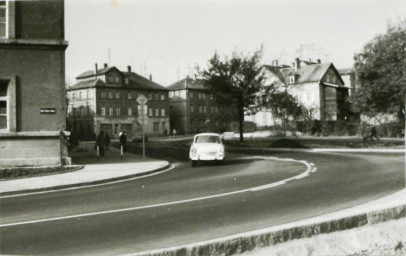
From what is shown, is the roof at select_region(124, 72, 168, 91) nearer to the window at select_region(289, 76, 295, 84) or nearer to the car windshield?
the window at select_region(289, 76, 295, 84)

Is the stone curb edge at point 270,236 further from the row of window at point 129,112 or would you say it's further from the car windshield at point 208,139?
the row of window at point 129,112

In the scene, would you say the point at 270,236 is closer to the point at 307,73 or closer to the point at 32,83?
the point at 32,83

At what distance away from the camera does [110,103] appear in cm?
9400

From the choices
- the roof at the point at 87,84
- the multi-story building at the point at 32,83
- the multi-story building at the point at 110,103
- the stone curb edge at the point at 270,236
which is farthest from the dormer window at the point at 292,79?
the stone curb edge at the point at 270,236

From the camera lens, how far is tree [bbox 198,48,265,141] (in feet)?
132

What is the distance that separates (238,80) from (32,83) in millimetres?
23091

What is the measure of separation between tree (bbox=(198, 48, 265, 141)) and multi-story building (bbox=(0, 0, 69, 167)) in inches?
845

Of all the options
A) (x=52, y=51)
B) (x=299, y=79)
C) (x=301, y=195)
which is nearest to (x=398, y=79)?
(x=52, y=51)

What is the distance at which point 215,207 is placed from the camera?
9.14 meters

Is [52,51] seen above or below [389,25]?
below

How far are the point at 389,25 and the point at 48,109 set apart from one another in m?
36.0

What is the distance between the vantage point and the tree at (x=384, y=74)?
42531mm

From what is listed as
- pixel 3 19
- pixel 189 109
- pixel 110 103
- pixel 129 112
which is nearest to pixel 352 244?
pixel 3 19

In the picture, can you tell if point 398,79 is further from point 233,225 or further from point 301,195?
point 233,225
